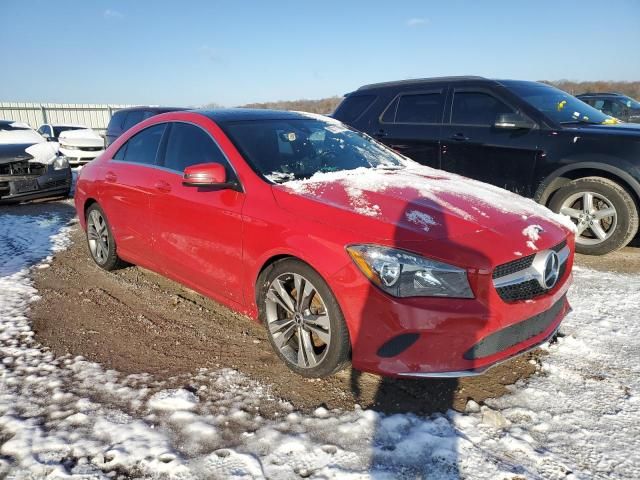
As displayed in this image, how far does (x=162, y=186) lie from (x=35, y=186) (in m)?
5.47

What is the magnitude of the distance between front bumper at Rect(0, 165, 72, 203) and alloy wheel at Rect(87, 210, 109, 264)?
3.67 meters

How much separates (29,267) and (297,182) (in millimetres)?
3430

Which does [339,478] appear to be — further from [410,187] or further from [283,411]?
[410,187]

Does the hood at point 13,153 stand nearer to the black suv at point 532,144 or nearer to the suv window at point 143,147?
the suv window at point 143,147

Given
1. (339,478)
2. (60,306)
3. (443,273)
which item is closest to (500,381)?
(443,273)

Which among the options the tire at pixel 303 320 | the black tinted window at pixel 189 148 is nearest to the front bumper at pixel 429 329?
the tire at pixel 303 320

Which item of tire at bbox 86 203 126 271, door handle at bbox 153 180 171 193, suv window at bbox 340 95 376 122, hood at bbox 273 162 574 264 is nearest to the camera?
hood at bbox 273 162 574 264

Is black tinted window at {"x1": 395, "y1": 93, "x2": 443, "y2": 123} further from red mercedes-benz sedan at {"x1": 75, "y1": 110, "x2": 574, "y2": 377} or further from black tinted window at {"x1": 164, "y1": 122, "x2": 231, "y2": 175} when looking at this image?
black tinted window at {"x1": 164, "y1": 122, "x2": 231, "y2": 175}

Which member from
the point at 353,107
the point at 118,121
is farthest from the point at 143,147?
the point at 118,121

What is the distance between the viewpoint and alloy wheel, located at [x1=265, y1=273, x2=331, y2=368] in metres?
2.73

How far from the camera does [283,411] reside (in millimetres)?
2562

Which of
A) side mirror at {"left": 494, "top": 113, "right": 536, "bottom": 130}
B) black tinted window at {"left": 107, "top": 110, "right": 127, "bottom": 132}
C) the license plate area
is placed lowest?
the license plate area

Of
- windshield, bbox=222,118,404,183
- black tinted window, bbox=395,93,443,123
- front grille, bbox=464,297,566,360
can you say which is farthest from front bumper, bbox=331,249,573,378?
black tinted window, bbox=395,93,443,123

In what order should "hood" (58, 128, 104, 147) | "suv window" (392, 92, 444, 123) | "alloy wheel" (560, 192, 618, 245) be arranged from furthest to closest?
"hood" (58, 128, 104, 147) → "suv window" (392, 92, 444, 123) → "alloy wheel" (560, 192, 618, 245)
